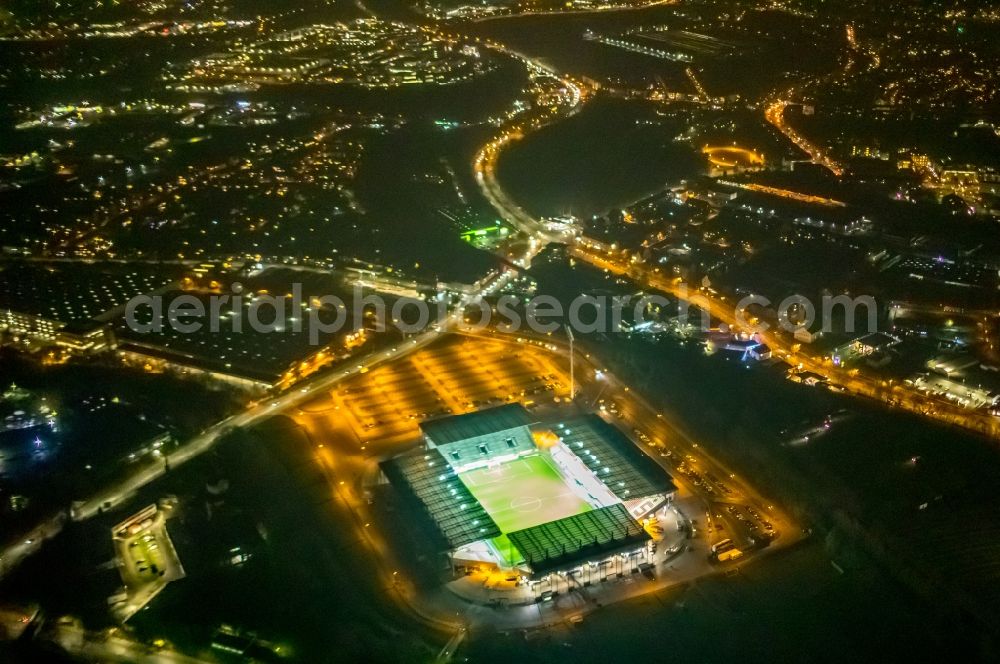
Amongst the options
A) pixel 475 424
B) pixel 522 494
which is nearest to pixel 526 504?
pixel 522 494

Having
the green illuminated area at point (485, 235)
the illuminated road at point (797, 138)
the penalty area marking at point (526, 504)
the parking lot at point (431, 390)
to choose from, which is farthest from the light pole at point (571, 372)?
the illuminated road at point (797, 138)

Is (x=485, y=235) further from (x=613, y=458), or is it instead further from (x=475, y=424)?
(x=613, y=458)

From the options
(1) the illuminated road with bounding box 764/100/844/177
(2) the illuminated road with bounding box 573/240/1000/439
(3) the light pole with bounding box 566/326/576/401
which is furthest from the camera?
(1) the illuminated road with bounding box 764/100/844/177

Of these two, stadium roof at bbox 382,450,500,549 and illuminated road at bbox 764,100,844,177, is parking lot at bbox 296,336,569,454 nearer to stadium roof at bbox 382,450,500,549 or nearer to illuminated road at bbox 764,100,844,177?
stadium roof at bbox 382,450,500,549

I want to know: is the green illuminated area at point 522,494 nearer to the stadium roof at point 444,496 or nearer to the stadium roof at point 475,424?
the stadium roof at point 444,496

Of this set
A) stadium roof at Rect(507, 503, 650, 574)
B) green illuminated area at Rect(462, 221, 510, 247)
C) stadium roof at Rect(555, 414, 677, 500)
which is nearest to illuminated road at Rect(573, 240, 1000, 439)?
green illuminated area at Rect(462, 221, 510, 247)

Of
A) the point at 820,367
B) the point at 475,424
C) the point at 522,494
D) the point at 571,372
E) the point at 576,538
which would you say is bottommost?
the point at 820,367
